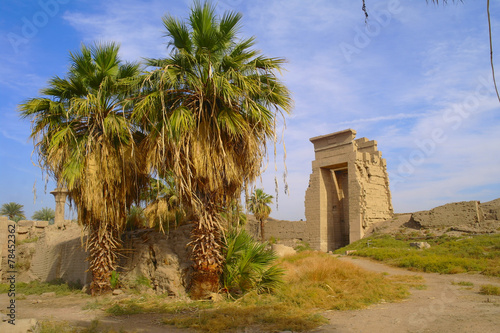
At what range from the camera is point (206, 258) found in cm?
902

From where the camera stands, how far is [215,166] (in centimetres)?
912

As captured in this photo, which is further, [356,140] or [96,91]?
[356,140]

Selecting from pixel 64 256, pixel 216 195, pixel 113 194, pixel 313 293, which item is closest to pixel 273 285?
pixel 313 293

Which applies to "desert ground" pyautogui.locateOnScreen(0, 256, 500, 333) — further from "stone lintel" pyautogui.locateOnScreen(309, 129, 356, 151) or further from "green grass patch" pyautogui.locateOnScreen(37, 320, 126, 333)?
"stone lintel" pyautogui.locateOnScreen(309, 129, 356, 151)

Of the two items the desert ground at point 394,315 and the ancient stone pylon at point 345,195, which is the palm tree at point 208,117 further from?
the ancient stone pylon at point 345,195

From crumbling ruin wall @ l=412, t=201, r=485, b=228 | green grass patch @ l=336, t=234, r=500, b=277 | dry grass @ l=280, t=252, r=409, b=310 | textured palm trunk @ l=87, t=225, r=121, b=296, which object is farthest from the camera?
crumbling ruin wall @ l=412, t=201, r=485, b=228

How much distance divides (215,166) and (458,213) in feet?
67.1

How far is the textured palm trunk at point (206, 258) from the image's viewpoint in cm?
897

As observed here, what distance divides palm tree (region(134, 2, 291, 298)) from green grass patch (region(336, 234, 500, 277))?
8951 mm

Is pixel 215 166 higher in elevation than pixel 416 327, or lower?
higher

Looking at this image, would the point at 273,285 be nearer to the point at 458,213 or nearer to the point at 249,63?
the point at 249,63

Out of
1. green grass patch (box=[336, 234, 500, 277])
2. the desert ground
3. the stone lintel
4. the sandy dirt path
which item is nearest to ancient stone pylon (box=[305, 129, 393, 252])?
the stone lintel

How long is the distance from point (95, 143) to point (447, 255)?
14.7 meters

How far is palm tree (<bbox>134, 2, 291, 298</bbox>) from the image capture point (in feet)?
29.4
